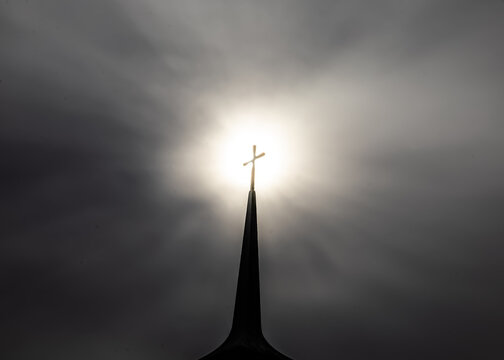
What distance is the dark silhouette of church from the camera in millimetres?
15838

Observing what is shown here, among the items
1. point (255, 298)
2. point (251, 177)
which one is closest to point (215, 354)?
point (255, 298)

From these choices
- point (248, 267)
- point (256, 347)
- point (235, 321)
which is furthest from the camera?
point (248, 267)

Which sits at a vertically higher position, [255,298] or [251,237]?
[251,237]

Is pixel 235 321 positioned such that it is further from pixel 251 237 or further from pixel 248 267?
pixel 251 237

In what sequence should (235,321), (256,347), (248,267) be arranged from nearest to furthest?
(256,347)
(235,321)
(248,267)

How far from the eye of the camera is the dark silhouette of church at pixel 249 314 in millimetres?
15838

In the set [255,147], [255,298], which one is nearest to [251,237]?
[255,298]

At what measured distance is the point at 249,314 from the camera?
17.0 meters

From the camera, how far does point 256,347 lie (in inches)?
627

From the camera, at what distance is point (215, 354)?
16297mm

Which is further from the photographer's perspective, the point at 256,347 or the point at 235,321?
the point at 235,321

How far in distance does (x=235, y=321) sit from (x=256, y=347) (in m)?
1.59

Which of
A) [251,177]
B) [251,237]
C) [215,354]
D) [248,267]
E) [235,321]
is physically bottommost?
[215,354]

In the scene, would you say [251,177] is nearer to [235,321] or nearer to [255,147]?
[255,147]
